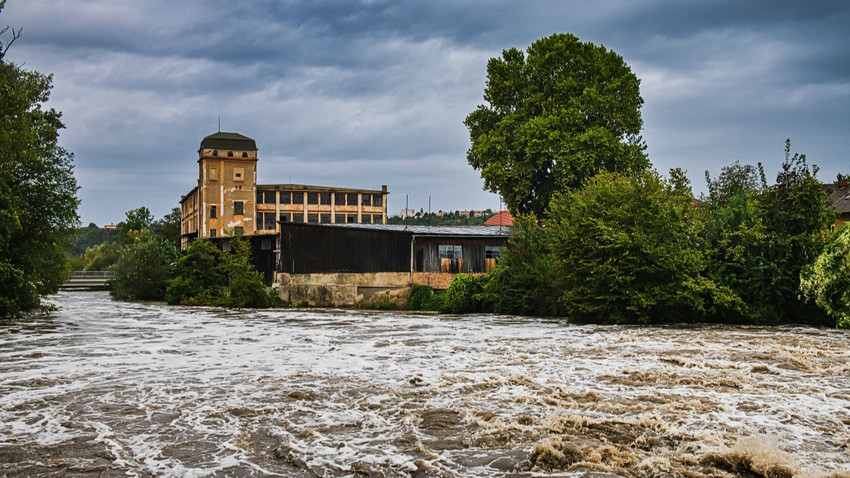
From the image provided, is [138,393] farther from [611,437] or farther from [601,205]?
[601,205]

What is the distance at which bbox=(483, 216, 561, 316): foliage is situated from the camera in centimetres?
3028

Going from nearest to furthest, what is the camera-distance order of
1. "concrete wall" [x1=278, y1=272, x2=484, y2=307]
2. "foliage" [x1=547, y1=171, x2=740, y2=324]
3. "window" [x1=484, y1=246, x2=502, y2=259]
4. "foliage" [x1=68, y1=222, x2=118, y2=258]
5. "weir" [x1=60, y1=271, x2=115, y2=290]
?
"foliage" [x1=547, y1=171, x2=740, y2=324] → "concrete wall" [x1=278, y1=272, x2=484, y2=307] → "window" [x1=484, y1=246, x2=502, y2=259] → "weir" [x1=60, y1=271, x2=115, y2=290] → "foliage" [x1=68, y1=222, x2=118, y2=258]

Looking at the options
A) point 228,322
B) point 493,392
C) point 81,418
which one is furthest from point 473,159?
point 81,418

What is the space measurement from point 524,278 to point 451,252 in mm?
6619

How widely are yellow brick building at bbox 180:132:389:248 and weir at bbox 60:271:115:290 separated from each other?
9.37 metres

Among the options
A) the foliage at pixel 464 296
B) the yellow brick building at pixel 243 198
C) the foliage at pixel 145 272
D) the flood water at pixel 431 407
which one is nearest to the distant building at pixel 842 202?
the foliage at pixel 464 296

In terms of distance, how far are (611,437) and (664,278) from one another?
56.8 ft

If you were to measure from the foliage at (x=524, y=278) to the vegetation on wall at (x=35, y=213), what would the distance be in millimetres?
18545

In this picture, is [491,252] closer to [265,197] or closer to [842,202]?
[842,202]

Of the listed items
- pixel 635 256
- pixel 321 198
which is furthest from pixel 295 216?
pixel 635 256

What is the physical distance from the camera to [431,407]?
10492 mm

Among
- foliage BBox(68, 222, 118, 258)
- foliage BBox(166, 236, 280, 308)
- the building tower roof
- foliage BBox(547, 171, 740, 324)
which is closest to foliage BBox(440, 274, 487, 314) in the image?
foliage BBox(547, 171, 740, 324)

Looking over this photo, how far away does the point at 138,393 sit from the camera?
11727 mm

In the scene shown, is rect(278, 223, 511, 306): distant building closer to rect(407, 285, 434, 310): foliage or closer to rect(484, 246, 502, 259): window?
rect(484, 246, 502, 259): window
